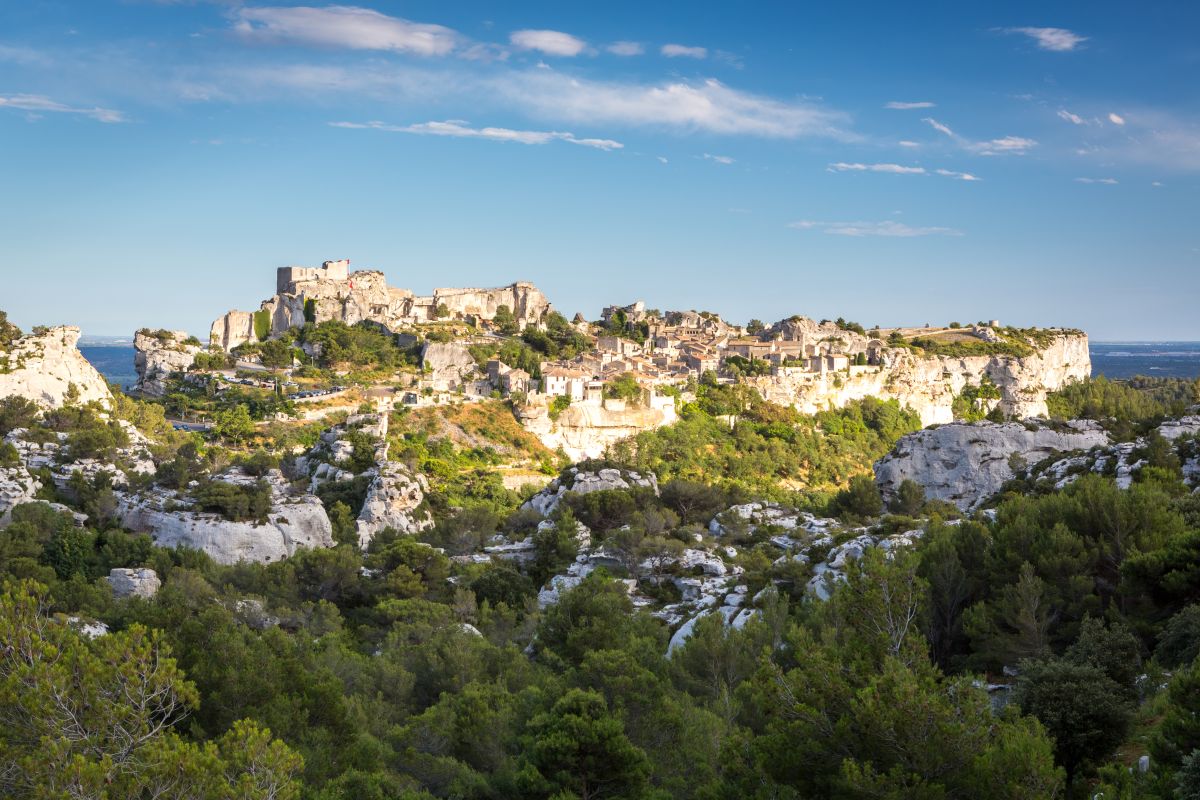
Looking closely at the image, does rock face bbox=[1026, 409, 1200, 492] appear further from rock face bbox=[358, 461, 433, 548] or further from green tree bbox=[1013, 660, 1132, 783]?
rock face bbox=[358, 461, 433, 548]

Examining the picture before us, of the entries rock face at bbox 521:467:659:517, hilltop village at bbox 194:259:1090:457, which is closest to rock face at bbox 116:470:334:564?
rock face at bbox 521:467:659:517

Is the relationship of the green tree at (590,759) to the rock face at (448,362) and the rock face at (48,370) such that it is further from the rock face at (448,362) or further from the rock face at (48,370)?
the rock face at (448,362)

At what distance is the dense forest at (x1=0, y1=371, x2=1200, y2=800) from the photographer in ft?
28.9

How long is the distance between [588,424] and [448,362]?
29.5 feet

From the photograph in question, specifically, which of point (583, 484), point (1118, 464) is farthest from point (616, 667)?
point (583, 484)

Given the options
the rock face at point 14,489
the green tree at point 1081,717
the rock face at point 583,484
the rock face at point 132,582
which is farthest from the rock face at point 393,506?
the green tree at point 1081,717

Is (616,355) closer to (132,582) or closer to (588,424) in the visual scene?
(588,424)

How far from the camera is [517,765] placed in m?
12.5

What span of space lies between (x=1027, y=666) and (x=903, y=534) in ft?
32.6

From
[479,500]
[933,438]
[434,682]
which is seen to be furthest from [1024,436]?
[434,682]

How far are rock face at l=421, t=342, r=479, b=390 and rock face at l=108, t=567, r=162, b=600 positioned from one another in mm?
31711

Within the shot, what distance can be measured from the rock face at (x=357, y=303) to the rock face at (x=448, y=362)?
6435mm

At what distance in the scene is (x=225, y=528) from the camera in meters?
28.1

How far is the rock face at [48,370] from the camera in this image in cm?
3722
